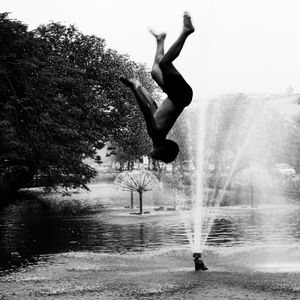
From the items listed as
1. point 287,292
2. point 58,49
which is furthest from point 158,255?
point 58,49

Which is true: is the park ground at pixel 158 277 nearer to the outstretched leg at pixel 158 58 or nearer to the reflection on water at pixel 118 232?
the reflection on water at pixel 118 232

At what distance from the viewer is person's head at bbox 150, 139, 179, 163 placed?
6625 mm

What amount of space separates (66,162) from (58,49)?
12.7 m

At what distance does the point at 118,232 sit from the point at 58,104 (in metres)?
8.65

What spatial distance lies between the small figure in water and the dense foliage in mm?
8177

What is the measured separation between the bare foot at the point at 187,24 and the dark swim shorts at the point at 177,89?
48 cm

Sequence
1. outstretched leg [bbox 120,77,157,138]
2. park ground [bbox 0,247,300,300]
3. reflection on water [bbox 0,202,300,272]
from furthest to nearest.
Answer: reflection on water [bbox 0,202,300,272]
park ground [bbox 0,247,300,300]
outstretched leg [bbox 120,77,157,138]

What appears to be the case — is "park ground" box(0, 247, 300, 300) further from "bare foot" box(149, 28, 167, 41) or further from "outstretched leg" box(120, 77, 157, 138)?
"bare foot" box(149, 28, 167, 41)

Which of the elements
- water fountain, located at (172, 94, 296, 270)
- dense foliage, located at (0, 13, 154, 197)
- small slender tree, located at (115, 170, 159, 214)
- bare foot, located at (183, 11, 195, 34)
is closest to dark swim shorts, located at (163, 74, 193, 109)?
bare foot, located at (183, 11, 195, 34)

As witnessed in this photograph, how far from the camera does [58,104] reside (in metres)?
28.5

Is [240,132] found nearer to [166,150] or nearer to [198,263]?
[198,263]

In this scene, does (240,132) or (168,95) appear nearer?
(168,95)

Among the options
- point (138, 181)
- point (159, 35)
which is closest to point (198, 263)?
point (159, 35)

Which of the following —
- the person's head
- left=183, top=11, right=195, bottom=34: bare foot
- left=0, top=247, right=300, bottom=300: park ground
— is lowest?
left=0, top=247, right=300, bottom=300: park ground
